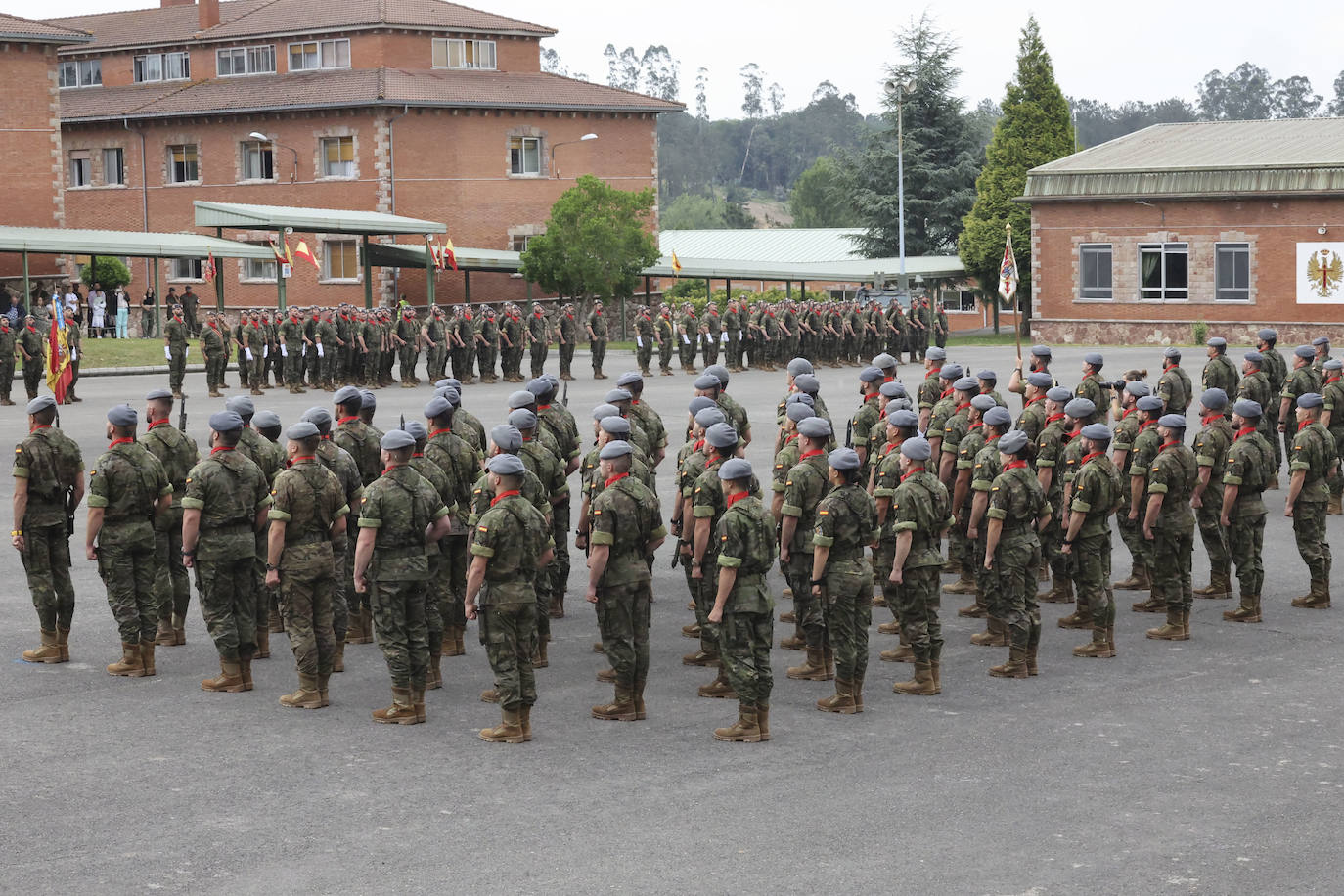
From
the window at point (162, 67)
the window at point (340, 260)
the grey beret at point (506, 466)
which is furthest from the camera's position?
the window at point (162, 67)

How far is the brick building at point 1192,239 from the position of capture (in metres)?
44.9

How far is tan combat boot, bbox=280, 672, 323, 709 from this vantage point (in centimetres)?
1048

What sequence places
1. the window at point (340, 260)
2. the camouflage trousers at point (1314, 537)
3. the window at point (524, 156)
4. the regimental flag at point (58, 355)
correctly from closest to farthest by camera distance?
the camouflage trousers at point (1314, 537) < the regimental flag at point (58, 355) < the window at point (340, 260) < the window at point (524, 156)

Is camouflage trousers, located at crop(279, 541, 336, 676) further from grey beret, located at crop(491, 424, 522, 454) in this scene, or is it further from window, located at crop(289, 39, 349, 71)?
window, located at crop(289, 39, 349, 71)

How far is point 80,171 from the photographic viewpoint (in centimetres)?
5912

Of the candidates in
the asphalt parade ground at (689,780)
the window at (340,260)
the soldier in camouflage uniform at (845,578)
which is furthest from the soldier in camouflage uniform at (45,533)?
the window at (340,260)

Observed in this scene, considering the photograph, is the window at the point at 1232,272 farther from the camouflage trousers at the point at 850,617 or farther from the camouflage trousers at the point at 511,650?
the camouflage trousers at the point at 511,650

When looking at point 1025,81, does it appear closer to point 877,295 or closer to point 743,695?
point 877,295

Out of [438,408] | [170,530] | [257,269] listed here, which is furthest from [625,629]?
[257,269]

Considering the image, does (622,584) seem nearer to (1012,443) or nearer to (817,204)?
(1012,443)

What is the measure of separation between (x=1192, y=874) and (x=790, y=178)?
17001cm

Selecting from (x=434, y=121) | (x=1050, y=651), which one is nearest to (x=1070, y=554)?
(x=1050, y=651)

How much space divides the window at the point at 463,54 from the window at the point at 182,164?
9.24 m

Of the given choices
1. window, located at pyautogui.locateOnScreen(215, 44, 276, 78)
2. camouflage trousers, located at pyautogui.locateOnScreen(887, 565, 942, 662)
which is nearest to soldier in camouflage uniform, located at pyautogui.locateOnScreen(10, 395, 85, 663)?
camouflage trousers, located at pyautogui.locateOnScreen(887, 565, 942, 662)
